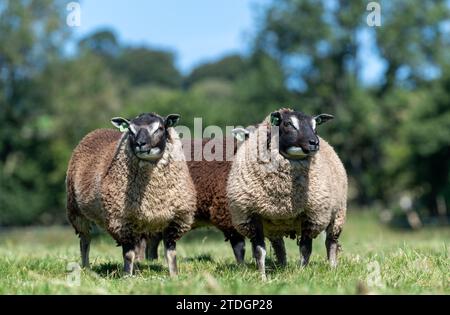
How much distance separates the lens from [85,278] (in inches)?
296

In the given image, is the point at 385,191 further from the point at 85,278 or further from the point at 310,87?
the point at 85,278

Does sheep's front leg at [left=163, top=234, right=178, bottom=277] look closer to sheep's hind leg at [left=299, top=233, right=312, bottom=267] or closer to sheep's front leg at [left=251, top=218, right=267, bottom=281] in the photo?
sheep's front leg at [left=251, top=218, right=267, bottom=281]

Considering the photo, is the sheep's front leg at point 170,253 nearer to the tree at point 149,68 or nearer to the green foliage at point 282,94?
the green foliage at point 282,94

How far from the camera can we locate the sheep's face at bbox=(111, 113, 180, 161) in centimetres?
823

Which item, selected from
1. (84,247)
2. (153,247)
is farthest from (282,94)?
(84,247)

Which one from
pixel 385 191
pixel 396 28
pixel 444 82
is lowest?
pixel 385 191

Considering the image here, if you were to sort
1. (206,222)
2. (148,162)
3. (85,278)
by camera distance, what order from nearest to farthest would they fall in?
(85,278)
(148,162)
(206,222)

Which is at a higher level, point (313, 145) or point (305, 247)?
point (313, 145)

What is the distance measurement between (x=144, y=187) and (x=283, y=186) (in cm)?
167

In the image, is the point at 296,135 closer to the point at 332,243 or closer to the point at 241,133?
the point at 241,133

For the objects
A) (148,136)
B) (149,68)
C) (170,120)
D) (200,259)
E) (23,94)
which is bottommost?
(200,259)

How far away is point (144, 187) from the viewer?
28.0 feet
